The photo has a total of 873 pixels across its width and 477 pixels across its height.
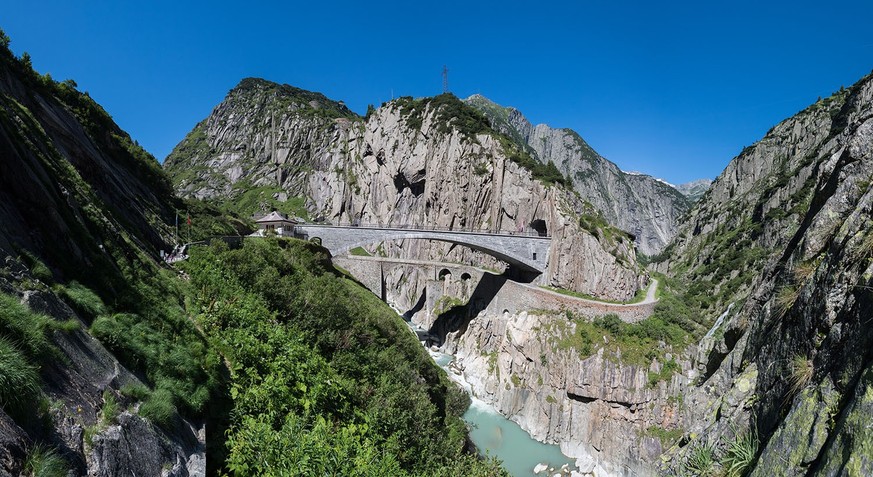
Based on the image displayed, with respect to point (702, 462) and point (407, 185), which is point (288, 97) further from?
point (702, 462)

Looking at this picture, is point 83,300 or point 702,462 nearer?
point 702,462

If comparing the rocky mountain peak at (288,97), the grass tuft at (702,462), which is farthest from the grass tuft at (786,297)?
the rocky mountain peak at (288,97)

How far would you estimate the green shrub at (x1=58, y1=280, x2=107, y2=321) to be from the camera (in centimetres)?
712

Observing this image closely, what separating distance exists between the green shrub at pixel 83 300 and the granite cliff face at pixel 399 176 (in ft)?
135

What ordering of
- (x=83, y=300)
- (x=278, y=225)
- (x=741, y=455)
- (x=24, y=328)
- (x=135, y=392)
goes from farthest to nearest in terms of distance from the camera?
1. (x=278, y=225)
2. (x=83, y=300)
3. (x=135, y=392)
4. (x=24, y=328)
5. (x=741, y=455)

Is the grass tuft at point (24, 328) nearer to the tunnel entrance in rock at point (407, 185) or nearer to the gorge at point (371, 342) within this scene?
the gorge at point (371, 342)


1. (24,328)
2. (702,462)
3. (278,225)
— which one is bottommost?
(278,225)

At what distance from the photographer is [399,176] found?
72.4 meters

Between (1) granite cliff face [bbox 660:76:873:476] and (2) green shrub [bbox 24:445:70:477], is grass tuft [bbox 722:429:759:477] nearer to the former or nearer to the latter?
(1) granite cliff face [bbox 660:76:873:476]

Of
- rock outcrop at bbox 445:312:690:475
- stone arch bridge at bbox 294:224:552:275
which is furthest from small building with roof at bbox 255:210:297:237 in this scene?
rock outcrop at bbox 445:312:690:475

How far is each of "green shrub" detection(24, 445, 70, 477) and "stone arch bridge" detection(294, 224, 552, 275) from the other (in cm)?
4159

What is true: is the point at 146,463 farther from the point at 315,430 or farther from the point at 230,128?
the point at 230,128

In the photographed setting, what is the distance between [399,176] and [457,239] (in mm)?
29567

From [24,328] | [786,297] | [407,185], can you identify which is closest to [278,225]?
[24,328]
